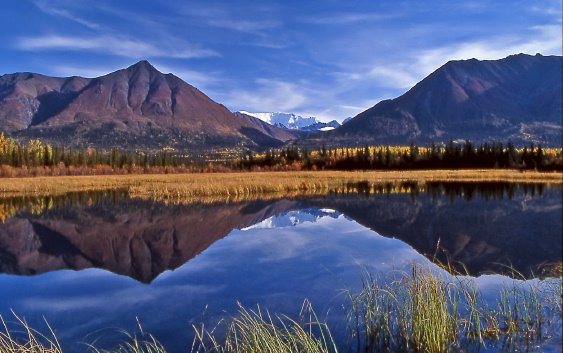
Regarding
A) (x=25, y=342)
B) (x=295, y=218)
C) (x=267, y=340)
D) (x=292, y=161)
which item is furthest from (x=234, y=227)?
(x=292, y=161)

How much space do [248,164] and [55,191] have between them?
80.2 metres

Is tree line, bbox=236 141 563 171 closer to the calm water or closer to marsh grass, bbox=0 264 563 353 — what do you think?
the calm water

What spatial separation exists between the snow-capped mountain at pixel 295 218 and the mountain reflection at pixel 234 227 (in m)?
0.43

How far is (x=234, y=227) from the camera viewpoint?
30.5 meters

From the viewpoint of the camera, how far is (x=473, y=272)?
52.9 feet

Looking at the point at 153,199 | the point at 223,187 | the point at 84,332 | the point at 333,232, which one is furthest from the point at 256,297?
the point at 223,187

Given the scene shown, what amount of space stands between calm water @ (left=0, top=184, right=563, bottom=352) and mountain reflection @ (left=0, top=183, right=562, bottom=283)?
101 mm

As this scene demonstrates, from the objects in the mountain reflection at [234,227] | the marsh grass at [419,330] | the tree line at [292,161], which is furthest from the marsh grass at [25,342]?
the tree line at [292,161]

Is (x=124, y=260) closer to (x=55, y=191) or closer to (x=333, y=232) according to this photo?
(x=333, y=232)

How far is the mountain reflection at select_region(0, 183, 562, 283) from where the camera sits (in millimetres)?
20156

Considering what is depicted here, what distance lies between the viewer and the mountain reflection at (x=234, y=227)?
20.2m

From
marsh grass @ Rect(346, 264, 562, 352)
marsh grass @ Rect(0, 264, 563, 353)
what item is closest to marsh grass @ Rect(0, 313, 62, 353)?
marsh grass @ Rect(0, 264, 563, 353)

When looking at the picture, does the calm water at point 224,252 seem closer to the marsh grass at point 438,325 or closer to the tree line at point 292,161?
the marsh grass at point 438,325

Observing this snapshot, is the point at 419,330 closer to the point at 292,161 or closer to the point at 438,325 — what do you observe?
the point at 438,325
